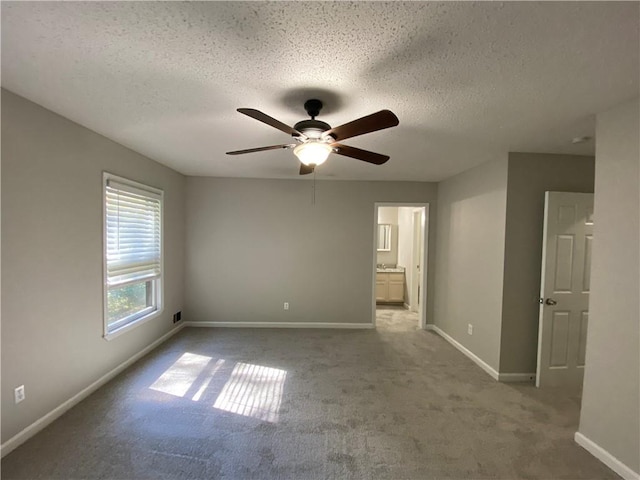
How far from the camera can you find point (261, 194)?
474 cm

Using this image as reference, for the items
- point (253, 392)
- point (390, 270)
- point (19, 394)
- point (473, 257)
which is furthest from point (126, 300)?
point (390, 270)

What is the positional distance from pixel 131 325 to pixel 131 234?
40.2 inches

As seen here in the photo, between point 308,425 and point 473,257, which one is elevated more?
point 473,257

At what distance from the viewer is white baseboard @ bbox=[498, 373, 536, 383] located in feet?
10.3

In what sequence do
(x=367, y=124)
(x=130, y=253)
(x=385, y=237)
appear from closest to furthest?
(x=367, y=124)
(x=130, y=253)
(x=385, y=237)

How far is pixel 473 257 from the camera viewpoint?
12.2 ft

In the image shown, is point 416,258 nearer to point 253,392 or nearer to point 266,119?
point 253,392

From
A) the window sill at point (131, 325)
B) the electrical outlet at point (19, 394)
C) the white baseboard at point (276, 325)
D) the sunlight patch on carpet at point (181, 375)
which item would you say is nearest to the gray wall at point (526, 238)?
the white baseboard at point (276, 325)

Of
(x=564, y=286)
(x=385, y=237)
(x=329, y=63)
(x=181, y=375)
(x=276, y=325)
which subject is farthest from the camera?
(x=385, y=237)

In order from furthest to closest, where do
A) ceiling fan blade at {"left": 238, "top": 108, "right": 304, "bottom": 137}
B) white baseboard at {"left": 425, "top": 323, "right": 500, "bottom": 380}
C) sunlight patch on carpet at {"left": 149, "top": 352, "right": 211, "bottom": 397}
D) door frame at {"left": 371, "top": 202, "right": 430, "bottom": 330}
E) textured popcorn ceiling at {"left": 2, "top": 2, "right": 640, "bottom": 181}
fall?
door frame at {"left": 371, "top": 202, "right": 430, "bottom": 330}
white baseboard at {"left": 425, "top": 323, "right": 500, "bottom": 380}
sunlight patch on carpet at {"left": 149, "top": 352, "right": 211, "bottom": 397}
ceiling fan blade at {"left": 238, "top": 108, "right": 304, "bottom": 137}
textured popcorn ceiling at {"left": 2, "top": 2, "right": 640, "bottom": 181}

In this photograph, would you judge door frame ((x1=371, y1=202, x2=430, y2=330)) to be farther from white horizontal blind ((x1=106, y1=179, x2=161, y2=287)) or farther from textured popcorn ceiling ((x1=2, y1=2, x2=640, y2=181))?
white horizontal blind ((x1=106, y1=179, x2=161, y2=287))

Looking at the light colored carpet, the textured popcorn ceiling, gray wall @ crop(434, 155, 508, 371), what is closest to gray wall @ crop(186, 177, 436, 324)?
gray wall @ crop(434, 155, 508, 371)

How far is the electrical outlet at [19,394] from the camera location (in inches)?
79.0

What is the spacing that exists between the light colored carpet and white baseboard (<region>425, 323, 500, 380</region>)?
9 cm
